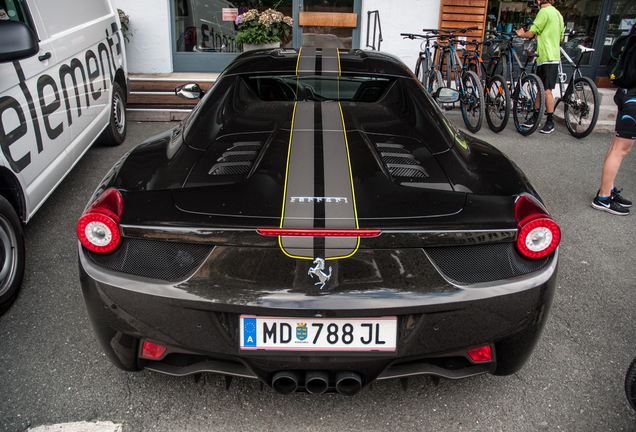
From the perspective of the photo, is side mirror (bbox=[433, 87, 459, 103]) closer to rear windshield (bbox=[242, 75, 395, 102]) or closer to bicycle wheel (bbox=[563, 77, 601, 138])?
rear windshield (bbox=[242, 75, 395, 102])

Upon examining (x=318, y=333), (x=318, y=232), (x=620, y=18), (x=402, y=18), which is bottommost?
(x=318, y=333)

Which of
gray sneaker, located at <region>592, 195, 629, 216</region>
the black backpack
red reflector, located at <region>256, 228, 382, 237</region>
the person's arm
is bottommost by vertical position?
gray sneaker, located at <region>592, 195, 629, 216</region>

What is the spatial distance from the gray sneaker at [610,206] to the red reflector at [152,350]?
3829 mm

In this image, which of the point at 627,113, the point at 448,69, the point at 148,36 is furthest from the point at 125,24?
the point at 627,113

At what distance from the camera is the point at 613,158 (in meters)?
3.90

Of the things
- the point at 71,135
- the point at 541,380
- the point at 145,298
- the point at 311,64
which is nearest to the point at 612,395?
the point at 541,380

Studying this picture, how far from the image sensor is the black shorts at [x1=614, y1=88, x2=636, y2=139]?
3658mm

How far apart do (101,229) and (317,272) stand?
0.78m

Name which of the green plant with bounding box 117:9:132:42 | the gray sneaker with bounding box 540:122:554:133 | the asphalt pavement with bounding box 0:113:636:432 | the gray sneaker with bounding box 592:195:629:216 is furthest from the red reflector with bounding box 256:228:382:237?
the green plant with bounding box 117:9:132:42

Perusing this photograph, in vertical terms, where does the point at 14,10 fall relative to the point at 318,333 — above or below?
above

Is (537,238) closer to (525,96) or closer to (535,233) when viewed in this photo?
(535,233)

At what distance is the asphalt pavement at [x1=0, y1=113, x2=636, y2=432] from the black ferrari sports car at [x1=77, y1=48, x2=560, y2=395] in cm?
28

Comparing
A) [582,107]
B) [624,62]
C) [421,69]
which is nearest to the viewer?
[624,62]

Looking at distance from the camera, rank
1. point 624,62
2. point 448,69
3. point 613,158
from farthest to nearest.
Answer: point 448,69 → point 613,158 → point 624,62
